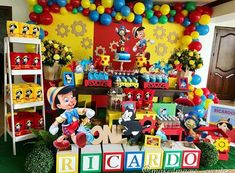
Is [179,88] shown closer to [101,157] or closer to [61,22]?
[101,157]

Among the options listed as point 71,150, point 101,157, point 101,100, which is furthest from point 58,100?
point 101,100

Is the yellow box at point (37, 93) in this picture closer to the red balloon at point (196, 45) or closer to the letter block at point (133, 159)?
the letter block at point (133, 159)

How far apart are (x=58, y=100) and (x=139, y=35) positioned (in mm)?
1766

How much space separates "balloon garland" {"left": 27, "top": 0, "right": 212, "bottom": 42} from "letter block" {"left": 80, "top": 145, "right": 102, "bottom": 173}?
8.75ft

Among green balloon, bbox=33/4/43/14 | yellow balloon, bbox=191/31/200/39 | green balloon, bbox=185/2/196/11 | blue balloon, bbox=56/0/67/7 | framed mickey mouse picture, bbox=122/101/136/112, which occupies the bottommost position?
framed mickey mouse picture, bbox=122/101/136/112

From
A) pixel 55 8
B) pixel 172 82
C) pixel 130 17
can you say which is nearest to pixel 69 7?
pixel 55 8

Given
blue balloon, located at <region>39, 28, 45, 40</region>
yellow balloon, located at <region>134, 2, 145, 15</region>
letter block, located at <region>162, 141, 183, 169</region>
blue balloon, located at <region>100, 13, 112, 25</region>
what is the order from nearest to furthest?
letter block, located at <region>162, 141, 183, 169</region>
blue balloon, located at <region>39, 28, 45, 40</region>
yellow balloon, located at <region>134, 2, 145, 15</region>
blue balloon, located at <region>100, 13, 112, 25</region>

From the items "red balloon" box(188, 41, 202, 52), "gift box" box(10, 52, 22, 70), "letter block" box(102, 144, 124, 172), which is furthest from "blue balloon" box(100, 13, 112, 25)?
"letter block" box(102, 144, 124, 172)

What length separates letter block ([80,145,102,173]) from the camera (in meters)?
2.08

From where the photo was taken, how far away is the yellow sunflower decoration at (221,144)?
249cm

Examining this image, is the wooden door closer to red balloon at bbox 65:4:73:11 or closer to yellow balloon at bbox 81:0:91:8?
yellow balloon at bbox 81:0:91:8

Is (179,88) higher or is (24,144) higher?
(179,88)

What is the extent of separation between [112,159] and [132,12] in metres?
2.91

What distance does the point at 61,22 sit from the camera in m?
4.11
